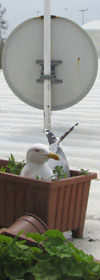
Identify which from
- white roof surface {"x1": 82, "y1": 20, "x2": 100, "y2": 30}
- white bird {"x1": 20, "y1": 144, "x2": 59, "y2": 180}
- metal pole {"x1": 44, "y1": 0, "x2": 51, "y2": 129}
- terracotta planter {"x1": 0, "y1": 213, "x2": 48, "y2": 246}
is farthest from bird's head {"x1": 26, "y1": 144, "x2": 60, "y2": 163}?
white roof surface {"x1": 82, "y1": 20, "x2": 100, "y2": 30}

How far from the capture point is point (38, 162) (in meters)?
2.01

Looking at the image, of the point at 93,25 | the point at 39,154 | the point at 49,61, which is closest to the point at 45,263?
the point at 39,154

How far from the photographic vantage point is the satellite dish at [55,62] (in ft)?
13.2

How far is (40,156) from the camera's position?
1997 mm

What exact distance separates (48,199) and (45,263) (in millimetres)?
510

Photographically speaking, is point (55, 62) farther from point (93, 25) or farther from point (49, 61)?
point (93, 25)

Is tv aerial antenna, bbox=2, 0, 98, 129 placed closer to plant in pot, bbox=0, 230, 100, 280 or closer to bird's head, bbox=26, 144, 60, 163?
bird's head, bbox=26, 144, 60, 163

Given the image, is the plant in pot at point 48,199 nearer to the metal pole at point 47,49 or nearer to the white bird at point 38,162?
the white bird at point 38,162

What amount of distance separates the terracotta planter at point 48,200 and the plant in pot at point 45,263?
1.42 feet

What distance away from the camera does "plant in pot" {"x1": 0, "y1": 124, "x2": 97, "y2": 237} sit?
1.93m

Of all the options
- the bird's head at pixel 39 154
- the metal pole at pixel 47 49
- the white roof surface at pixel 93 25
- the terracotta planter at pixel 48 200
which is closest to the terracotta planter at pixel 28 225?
the terracotta planter at pixel 48 200

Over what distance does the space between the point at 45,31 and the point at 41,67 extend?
0.95 feet

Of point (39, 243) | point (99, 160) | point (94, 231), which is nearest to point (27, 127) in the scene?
point (99, 160)

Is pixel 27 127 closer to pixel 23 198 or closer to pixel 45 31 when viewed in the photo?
pixel 45 31
